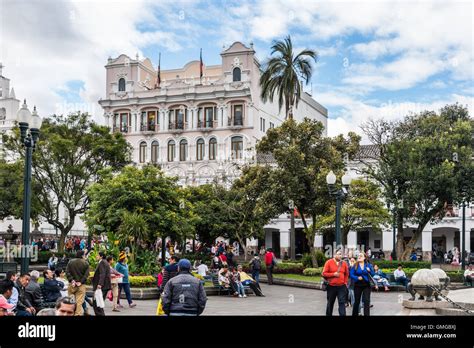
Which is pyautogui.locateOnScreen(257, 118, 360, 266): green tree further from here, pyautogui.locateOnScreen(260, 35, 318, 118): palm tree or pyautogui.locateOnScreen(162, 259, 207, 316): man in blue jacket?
pyautogui.locateOnScreen(162, 259, 207, 316): man in blue jacket

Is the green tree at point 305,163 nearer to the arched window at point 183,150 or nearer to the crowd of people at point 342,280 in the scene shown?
the crowd of people at point 342,280

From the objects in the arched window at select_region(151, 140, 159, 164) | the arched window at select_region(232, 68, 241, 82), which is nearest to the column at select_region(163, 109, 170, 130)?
the arched window at select_region(151, 140, 159, 164)

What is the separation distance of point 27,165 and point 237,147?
41.5 metres

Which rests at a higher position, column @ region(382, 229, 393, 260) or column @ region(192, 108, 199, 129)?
column @ region(192, 108, 199, 129)

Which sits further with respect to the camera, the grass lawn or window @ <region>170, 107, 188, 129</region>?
window @ <region>170, 107, 188, 129</region>

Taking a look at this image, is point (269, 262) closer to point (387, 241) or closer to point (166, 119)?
point (387, 241)

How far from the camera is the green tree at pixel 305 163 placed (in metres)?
28.2

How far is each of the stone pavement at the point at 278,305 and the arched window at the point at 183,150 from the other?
3525 cm

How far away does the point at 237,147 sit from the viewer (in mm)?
55438

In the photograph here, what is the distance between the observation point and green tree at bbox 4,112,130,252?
37.3 metres

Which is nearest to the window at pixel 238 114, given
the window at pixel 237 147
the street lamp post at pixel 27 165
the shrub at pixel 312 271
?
the window at pixel 237 147

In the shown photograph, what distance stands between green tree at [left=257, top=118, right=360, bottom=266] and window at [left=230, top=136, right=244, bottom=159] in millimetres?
24779

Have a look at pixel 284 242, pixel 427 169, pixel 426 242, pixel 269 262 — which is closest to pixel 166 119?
pixel 284 242

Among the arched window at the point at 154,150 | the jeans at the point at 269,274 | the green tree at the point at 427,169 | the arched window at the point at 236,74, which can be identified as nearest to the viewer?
the jeans at the point at 269,274
